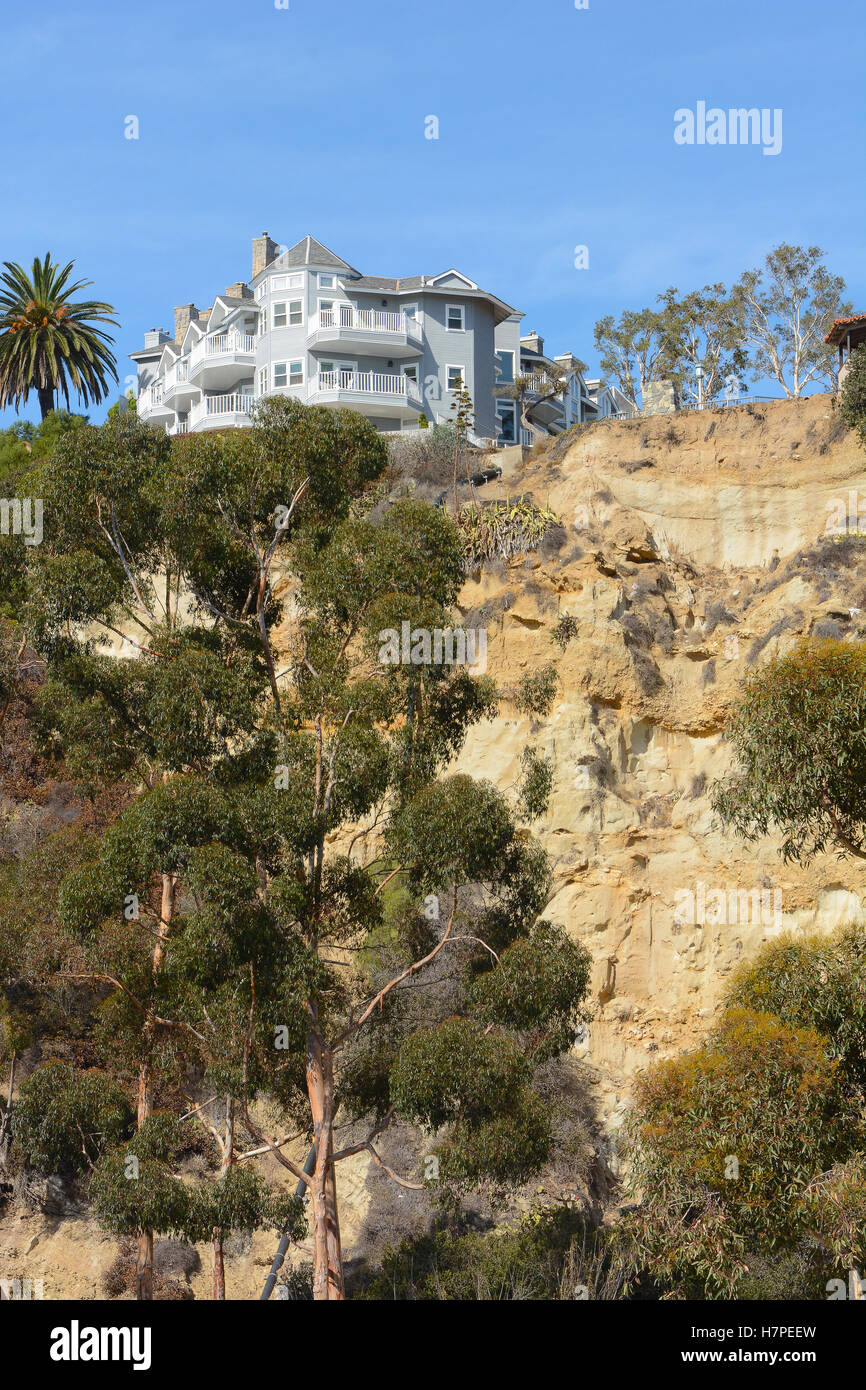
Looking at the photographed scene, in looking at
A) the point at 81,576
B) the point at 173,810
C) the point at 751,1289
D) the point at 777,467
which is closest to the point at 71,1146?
the point at 173,810

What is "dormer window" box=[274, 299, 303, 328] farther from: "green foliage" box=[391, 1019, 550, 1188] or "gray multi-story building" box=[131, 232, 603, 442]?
"green foliage" box=[391, 1019, 550, 1188]

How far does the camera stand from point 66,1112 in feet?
69.5

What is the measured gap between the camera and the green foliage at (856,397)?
35.5m

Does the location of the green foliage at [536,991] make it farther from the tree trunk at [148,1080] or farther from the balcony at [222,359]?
the balcony at [222,359]

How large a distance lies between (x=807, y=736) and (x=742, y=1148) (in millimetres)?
4769

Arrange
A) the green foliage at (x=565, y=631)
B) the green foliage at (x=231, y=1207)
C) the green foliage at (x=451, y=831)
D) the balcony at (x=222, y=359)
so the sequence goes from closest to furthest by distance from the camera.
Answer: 1. the green foliage at (x=231, y=1207)
2. the green foliage at (x=451, y=831)
3. the green foliage at (x=565, y=631)
4. the balcony at (x=222, y=359)

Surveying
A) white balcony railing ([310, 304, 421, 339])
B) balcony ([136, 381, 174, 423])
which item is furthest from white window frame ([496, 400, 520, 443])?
balcony ([136, 381, 174, 423])

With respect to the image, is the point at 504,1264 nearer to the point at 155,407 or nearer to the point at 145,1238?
the point at 145,1238

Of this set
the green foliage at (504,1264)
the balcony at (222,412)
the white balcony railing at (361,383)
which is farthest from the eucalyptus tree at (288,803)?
the balcony at (222,412)

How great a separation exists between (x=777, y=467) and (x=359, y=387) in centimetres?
1917

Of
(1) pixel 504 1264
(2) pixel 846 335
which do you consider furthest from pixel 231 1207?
(2) pixel 846 335

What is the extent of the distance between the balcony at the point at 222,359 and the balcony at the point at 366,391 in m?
4.97

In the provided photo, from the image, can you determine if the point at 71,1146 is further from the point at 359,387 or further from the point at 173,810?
the point at 359,387

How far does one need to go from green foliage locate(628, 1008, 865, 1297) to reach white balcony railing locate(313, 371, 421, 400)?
37783mm
